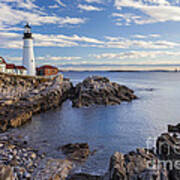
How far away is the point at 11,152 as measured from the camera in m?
15.8

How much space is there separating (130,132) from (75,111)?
14447mm

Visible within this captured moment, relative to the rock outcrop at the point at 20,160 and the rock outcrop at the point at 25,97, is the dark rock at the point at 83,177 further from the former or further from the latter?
the rock outcrop at the point at 25,97

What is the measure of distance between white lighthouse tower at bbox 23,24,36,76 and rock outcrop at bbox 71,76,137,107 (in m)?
16.2

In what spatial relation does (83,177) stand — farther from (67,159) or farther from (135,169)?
(135,169)

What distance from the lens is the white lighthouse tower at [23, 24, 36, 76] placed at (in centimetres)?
5134

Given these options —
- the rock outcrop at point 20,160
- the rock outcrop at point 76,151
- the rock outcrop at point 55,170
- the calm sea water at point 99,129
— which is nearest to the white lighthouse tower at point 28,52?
the calm sea water at point 99,129

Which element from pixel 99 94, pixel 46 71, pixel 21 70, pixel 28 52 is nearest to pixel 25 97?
pixel 21 70

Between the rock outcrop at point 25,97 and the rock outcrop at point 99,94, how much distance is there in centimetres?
477

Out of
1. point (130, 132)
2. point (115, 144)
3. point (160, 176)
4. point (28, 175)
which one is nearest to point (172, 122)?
point (130, 132)

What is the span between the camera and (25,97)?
3803cm

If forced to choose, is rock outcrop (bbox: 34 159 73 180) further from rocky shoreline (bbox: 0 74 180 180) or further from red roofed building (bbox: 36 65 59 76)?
red roofed building (bbox: 36 65 59 76)

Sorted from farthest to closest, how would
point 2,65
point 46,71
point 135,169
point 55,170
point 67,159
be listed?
point 46,71 < point 2,65 < point 67,159 < point 55,170 < point 135,169

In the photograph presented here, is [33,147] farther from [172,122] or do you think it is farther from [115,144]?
[172,122]

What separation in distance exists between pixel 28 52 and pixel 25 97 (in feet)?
60.4
